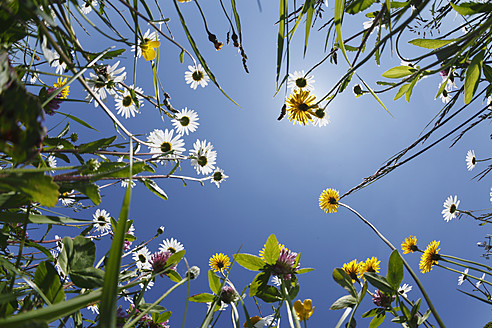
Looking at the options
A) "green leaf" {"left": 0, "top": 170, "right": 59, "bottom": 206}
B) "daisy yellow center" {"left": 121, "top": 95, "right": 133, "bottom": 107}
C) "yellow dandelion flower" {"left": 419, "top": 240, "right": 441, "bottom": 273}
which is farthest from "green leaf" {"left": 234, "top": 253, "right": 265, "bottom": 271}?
"daisy yellow center" {"left": 121, "top": 95, "right": 133, "bottom": 107}

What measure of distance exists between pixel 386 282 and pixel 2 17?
525mm

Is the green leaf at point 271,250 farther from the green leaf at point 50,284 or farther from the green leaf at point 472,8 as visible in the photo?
the green leaf at point 472,8

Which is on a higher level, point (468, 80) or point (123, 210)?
point (468, 80)

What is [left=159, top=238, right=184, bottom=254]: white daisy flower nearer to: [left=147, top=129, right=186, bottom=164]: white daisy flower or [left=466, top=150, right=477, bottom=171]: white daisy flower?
[left=147, top=129, right=186, bottom=164]: white daisy flower

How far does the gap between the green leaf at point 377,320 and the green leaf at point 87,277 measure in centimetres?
42

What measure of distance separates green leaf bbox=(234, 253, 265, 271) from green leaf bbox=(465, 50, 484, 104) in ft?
1.45

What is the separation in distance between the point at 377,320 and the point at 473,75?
1.39 feet

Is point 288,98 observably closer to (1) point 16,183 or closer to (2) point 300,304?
(2) point 300,304

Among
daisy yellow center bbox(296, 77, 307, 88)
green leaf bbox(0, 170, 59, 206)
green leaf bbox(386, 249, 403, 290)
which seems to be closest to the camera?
green leaf bbox(0, 170, 59, 206)

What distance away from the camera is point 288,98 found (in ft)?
3.02

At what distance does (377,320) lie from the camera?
46 centimetres

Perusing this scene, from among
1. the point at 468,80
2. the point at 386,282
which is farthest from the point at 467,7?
the point at 386,282

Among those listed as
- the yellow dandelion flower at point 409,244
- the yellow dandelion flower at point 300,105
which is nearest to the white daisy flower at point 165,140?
the yellow dandelion flower at point 300,105

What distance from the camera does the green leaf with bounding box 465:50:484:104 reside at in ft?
1.40
